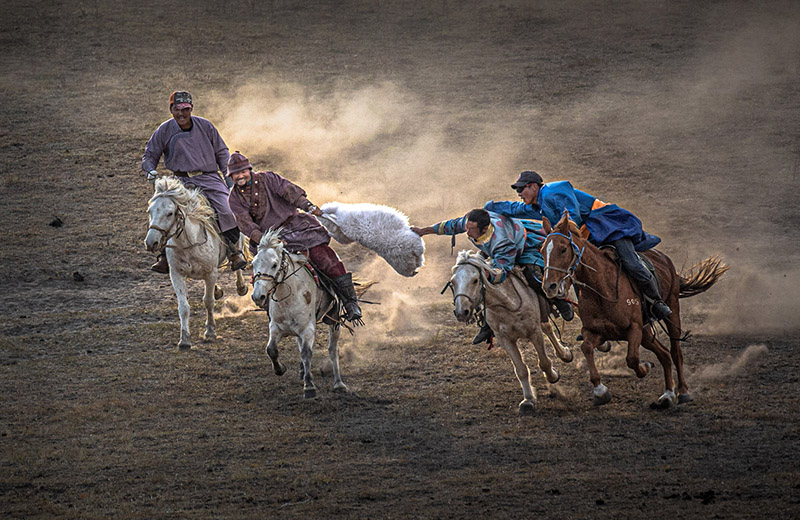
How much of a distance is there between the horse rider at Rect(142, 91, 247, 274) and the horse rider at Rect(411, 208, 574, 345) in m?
3.42

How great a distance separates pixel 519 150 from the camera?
1841cm

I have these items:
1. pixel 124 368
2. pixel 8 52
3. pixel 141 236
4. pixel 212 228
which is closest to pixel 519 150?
pixel 141 236

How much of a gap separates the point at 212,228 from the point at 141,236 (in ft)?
14.6

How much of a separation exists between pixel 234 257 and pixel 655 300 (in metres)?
5.24

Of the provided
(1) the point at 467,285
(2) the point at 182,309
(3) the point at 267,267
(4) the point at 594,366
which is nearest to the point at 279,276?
(3) the point at 267,267

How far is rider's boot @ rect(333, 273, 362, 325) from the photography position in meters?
9.09

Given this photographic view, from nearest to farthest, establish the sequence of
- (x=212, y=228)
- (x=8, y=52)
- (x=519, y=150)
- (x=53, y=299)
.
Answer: (x=212, y=228) < (x=53, y=299) < (x=519, y=150) < (x=8, y=52)

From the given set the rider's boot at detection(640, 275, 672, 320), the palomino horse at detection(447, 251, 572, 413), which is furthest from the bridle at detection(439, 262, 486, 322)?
the rider's boot at detection(640, 275, 672, 320)

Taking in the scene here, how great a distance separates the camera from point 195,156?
11.2 meters

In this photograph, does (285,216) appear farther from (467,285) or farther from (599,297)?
(599,297)

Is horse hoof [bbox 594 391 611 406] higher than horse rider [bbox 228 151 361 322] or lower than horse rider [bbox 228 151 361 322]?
lower

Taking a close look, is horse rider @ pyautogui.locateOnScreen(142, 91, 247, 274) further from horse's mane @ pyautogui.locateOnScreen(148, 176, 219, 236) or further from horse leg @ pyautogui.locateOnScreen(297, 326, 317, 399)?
horse leg @ pyautogui.locateOnScreen(297, 326, 317, 399)

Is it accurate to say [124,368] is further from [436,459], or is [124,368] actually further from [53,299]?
[436,459]

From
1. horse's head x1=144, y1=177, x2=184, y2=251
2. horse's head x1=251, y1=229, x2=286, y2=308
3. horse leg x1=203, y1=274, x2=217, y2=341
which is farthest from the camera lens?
horse leg x1=203, y1=274, x2=217, y2=341
